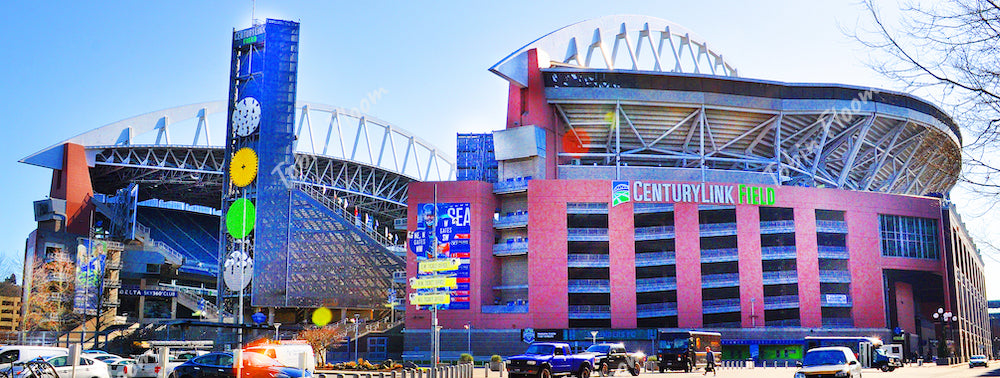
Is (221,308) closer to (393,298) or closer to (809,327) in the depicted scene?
(393,298)

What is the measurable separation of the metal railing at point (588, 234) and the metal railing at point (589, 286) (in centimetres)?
435

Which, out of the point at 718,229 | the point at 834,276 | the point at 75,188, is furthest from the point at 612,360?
the point at 75,188

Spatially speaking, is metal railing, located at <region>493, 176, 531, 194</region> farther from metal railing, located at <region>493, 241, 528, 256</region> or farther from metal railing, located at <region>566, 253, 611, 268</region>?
metal railing, located at <region>566, 253, 611, 268</region>

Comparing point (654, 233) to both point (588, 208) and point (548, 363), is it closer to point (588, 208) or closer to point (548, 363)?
point (588, 208)

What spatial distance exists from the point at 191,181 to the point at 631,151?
56520 millimetres

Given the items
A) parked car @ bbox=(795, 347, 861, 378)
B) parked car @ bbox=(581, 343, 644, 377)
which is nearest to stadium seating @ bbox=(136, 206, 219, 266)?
parked car @ bbox=(581, 343, 644, 377)

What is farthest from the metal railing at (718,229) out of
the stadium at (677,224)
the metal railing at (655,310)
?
the metal railing at (655,310)

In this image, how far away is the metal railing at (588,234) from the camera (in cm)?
8888

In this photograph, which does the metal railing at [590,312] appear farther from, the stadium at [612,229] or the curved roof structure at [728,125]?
the curved roof structure at [728,125]

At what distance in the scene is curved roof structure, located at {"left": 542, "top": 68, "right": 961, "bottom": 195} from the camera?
9294 cm

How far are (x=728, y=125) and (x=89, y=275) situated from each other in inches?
2774

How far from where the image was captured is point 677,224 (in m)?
89.4

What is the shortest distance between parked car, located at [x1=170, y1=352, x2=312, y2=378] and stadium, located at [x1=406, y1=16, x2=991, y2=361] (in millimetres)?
51903

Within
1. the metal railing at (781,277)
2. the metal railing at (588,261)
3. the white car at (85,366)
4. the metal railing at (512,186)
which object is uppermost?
the metal railing at (512,186)
